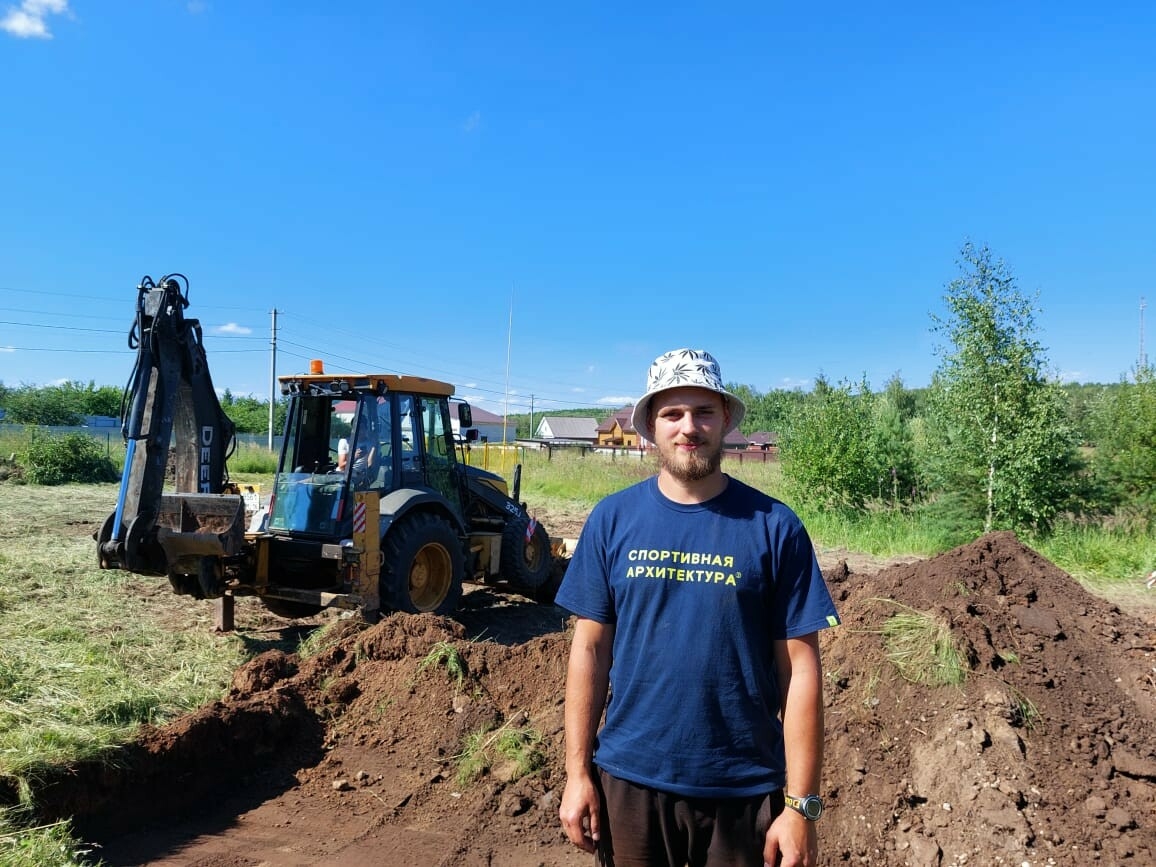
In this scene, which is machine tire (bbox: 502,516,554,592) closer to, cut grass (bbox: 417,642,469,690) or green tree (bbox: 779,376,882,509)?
cut grass (bbox: 417,642,469,690)

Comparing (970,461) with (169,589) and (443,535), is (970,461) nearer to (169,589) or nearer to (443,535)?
(443,535)

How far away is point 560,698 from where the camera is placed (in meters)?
5.00

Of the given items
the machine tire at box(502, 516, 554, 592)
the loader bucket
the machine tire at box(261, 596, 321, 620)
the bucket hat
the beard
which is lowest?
the machine tire at box(261, 596, 321, 620)

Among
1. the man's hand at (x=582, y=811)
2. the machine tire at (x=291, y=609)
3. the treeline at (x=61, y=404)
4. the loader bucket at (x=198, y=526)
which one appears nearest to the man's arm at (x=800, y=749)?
the man's hand at (x=582, y=811)

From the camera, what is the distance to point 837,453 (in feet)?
53.5

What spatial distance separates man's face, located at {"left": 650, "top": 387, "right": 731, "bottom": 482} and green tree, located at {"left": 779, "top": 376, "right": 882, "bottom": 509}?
48.6 ft

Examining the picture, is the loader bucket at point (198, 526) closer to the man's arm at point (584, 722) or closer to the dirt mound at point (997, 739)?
the dirt mound at point (997, 739)

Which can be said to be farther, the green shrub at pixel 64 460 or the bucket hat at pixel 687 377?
the green shrub at pixel 64 460

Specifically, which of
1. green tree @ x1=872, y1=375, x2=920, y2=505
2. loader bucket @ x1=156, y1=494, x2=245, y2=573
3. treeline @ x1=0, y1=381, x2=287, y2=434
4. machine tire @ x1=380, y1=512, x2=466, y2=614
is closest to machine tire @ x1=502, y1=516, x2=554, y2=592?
machine tire @ x1=380, y1=512, x2=466, y2=614

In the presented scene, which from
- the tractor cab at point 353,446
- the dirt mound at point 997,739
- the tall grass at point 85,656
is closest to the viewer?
the dirt mound at point 997,739

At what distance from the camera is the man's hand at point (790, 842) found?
1959 mm

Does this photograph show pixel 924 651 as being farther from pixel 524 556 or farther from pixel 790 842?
pixel 524 556

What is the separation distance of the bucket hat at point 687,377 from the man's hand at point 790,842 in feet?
3.16

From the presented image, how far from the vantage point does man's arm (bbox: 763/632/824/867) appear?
1.97 metres
